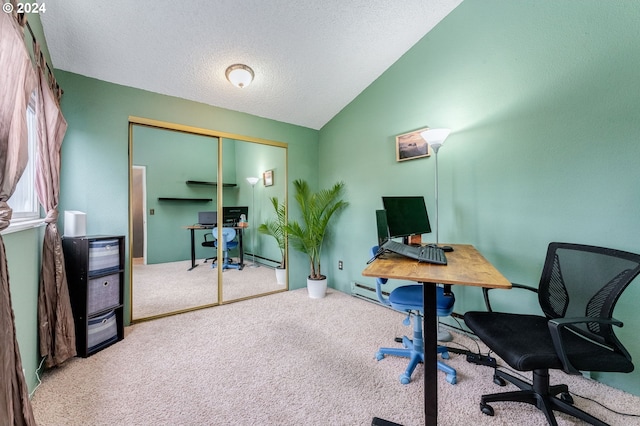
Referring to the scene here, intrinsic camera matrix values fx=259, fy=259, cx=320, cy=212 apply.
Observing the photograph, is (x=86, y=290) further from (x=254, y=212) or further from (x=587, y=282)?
(x=587, y=282)

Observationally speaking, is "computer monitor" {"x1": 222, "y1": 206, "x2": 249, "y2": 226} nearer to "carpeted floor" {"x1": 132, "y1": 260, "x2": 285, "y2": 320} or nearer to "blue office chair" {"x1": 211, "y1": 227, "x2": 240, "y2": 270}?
"blue office chair" {"x1": 211, "y1": 227, "x2": 240, "y2": 270}

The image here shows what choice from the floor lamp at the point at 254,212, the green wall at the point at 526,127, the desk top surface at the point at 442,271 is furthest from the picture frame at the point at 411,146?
the floor lamp at the point at 254,212

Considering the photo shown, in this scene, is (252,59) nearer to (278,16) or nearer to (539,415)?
(278,16)

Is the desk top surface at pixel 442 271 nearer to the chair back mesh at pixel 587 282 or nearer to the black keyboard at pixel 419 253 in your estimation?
the black keyboard at pixel 419 253

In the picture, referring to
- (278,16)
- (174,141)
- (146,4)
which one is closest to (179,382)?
(174,141)

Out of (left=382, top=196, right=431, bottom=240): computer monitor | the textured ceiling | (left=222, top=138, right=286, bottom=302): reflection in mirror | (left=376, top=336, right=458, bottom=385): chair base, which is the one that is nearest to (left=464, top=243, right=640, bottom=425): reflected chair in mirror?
(left=376, top=336, right=458, bottom=385): chair base

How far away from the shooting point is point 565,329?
139 cm

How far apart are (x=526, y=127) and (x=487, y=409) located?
6.29 feet

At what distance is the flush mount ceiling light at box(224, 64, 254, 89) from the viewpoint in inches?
97.7

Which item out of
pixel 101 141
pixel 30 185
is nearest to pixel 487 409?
pixel 30 185

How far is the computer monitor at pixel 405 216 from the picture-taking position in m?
1.79

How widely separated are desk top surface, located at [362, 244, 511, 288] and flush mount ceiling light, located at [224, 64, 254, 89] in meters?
2.16

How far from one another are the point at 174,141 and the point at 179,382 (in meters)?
2.31

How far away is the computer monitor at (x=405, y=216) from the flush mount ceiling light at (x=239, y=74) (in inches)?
73.6
